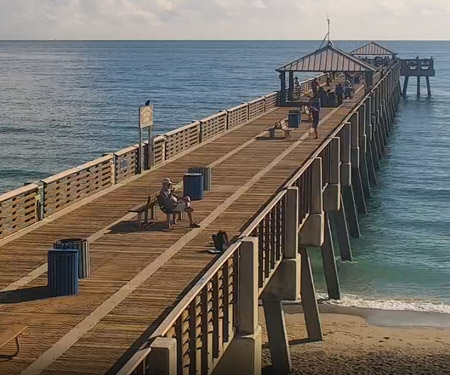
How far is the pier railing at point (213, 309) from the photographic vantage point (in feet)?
30.8

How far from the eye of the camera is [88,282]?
510 inches

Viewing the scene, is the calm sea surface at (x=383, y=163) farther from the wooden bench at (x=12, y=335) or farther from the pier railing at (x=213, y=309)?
the wooden bench at (x=12, y=335)

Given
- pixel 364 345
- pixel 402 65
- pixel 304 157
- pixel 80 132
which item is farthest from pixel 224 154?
pixel 402 65

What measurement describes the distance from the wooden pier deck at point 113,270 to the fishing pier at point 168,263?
0.02m

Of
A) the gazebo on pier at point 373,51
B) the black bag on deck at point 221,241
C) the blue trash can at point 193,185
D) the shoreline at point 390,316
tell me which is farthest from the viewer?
the gazebo on pier at point 373,51

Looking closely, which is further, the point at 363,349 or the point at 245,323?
the point at 363,349

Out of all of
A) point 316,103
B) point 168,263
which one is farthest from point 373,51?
point 168,263

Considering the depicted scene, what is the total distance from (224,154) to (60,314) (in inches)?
659

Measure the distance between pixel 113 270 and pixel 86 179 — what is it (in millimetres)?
7550

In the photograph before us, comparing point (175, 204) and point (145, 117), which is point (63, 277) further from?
point (145, 117)

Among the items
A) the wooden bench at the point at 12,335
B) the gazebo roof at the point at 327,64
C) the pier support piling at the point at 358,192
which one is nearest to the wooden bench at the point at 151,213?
the wooden bench at the point at 12,335

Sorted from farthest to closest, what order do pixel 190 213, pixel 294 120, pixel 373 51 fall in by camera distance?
pixel 373 51 → pixel 294 120 → pixel 190 213

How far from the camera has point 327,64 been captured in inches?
1804

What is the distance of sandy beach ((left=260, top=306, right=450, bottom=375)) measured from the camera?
19812mm
